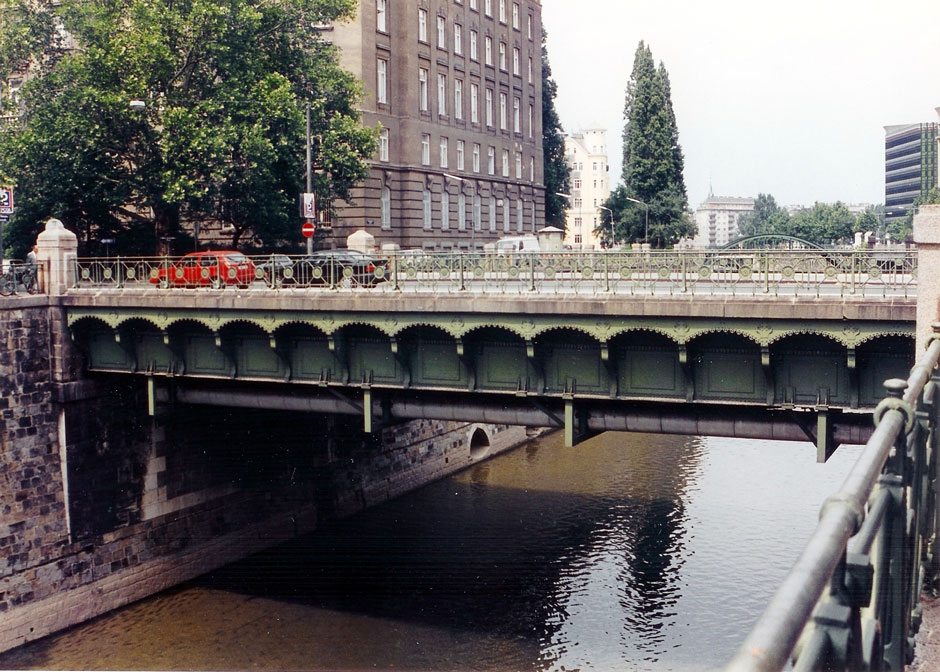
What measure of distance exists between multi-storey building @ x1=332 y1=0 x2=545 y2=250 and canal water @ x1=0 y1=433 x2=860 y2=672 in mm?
21393

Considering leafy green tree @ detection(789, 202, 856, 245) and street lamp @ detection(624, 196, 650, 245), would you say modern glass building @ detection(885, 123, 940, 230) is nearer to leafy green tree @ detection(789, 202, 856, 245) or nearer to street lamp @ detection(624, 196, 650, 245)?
leafy green tree @ detection(789, 202, 856, 245)

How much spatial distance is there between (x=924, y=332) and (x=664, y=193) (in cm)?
6895

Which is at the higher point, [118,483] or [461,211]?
[461,211]

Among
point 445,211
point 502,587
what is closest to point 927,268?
point 502,587

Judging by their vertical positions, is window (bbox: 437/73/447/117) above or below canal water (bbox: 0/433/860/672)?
above

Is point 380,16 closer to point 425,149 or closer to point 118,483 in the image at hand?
point 425,149

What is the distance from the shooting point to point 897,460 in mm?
4145

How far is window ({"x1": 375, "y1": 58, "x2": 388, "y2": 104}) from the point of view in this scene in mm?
55222

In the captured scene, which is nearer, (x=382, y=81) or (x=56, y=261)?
(x=56, y=261)

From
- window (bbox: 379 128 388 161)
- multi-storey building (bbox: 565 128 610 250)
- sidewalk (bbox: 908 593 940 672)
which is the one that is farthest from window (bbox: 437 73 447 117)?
multi-storey building (bbox: 565 128 610 250)

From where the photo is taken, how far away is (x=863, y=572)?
287 centimetres

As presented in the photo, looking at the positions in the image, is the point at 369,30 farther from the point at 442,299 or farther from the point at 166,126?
the point at 442,299

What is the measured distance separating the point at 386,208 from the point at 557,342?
38.6 m

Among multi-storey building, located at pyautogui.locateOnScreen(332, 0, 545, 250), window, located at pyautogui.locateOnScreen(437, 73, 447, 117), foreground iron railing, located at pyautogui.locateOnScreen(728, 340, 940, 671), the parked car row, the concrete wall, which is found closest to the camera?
foreground iron railing, located at pyautogui.locateOnScreen(728, 340, 940, 671)
